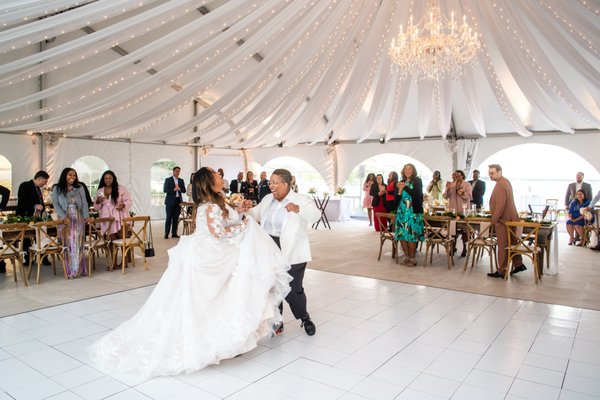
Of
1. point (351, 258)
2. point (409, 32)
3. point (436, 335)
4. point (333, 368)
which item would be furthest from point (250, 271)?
point (351, 258)

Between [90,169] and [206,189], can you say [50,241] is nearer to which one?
[206,189]

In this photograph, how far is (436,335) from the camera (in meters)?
3.62

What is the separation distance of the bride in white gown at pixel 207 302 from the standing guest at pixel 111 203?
3310 mm

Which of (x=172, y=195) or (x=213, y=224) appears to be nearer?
(x=213, y=224)

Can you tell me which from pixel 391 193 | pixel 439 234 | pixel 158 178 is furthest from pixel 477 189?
pixel 158 178

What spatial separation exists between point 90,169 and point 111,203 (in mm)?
6629

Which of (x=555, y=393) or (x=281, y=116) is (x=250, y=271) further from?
(x=281, y=116)

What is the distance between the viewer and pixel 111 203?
6.20 m

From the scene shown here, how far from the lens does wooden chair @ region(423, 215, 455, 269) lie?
6.42 metres

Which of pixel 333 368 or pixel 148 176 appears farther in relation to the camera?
pixel 148 176

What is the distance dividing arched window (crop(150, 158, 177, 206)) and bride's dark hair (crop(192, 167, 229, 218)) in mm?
10764

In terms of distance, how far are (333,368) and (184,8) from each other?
144 inches

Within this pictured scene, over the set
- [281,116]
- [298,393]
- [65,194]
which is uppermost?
[281,116]

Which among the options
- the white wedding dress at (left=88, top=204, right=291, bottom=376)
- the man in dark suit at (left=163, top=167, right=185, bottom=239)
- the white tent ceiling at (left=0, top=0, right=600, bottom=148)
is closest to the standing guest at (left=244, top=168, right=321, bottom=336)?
the white wedding dress at (left=88, top=204, right=291, bottom=376)
